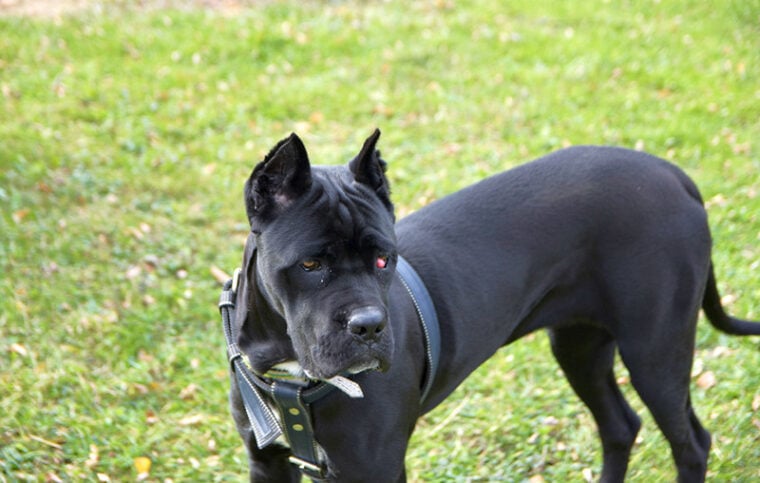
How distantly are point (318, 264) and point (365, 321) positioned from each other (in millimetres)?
268

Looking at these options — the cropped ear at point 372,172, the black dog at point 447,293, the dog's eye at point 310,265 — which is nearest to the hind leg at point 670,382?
the black dog at point 447,293

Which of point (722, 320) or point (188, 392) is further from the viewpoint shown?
point (188, 392)

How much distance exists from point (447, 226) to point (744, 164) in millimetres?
4233

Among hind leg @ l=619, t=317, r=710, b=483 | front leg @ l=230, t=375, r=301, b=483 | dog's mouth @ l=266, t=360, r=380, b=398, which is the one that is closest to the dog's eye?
dog's mouth @ l=266, t=360, r=380, b=398

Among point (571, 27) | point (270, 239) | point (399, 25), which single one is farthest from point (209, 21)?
point (270, 239)

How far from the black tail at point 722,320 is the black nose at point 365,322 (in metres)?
1.89

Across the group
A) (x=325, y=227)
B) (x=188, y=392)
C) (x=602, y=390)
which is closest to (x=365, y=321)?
(x=325, y=227)

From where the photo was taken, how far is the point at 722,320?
3.98 meters

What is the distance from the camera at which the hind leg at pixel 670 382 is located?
3516 millimetres

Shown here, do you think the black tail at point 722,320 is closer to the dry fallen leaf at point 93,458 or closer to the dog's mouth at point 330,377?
the dog's mouth at point 330,377

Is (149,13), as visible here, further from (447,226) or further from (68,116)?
(447,226)

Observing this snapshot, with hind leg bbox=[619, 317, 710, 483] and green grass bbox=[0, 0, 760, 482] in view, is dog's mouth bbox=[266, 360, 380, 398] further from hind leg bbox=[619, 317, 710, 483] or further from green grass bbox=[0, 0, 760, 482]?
green grass bbox=[0, 0, 760, 482]

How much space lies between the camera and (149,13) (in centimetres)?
991

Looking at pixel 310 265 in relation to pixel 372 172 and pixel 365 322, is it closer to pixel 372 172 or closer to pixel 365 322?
pixel 365 322
